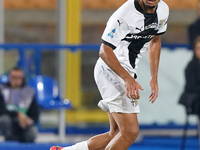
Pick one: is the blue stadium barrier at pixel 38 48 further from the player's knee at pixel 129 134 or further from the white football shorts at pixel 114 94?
the player's knee at pixel 129 134

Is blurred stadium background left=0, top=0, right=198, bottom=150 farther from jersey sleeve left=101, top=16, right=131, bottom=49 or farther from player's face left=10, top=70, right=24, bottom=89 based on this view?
jersey sleeve left=101, top=16, right=131, bottom=49

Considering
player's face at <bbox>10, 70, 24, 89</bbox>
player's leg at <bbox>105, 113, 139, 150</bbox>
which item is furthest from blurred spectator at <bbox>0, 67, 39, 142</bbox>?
player's leg at <bbox>105, 113, 139, 150</bbox>

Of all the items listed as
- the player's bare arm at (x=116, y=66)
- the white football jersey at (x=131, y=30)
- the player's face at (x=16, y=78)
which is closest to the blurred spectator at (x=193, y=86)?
the player's face at (x=16, y=78)

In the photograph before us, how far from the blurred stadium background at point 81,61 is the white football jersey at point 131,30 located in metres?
2.09

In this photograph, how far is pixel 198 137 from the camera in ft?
24.6

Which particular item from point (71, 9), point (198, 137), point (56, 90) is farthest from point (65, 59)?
point (198, 137)

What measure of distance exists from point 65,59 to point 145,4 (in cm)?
386

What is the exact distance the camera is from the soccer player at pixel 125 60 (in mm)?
4266

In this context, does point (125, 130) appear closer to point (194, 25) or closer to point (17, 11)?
point (194, 25)

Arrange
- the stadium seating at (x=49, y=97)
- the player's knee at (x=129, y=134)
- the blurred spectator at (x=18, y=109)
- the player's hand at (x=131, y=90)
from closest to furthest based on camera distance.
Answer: the player's hand at (x=131, y=90) → the player's knee at (x=129, y=134) → the blurred spectator at (x=18, y=109) → the stadium seating at (x=49, y=97)

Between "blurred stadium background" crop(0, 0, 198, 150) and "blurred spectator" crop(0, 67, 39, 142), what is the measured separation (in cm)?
31

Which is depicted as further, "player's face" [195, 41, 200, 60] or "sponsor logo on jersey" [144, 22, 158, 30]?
"player's face" [195, 41, 200, 60]

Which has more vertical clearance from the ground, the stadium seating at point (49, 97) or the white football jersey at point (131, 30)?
the white football jersey at point (131, 30)

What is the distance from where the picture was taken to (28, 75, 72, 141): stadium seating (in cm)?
761
